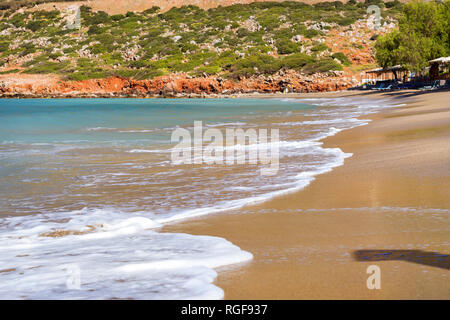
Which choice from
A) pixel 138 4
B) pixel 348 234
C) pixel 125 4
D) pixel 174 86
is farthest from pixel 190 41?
pixel 348 234

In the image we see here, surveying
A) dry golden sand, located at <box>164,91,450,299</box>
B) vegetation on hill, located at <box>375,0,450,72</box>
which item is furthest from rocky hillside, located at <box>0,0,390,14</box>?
dry golden sand, located at <box>164,91,450,299</box>

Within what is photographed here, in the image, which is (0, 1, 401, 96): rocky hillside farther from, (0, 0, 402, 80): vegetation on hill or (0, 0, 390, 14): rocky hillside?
(0, 0, 390, 14): rocky hillside

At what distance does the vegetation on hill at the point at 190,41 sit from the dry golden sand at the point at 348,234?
60.3 meters

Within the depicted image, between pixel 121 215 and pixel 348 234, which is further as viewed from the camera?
pixel 121 215

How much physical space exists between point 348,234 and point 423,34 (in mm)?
42955

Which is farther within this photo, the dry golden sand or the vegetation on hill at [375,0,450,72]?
the vegetation on hill at [375,0,450,72]

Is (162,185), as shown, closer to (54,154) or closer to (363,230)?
(363,230)

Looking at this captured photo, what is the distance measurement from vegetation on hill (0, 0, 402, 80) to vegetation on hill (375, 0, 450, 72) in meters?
22.8

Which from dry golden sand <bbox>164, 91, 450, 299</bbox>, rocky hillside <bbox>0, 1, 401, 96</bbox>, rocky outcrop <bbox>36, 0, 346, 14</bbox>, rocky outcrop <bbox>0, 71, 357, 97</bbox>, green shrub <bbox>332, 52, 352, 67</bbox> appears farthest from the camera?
rocky outcrop <bbox>36, 0, 346, 14</bbox>

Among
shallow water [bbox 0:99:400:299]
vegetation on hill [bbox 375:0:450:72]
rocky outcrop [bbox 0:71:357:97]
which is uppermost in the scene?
vegetation on hill [bbox 375:0:450:72]

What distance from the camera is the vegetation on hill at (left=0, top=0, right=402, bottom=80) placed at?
72625mm

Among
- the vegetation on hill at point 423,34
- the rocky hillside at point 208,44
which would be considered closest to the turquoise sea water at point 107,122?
the vegetation on hill at point 423,34

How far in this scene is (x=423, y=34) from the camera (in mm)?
42812

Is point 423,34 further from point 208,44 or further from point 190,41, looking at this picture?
point 190,41
